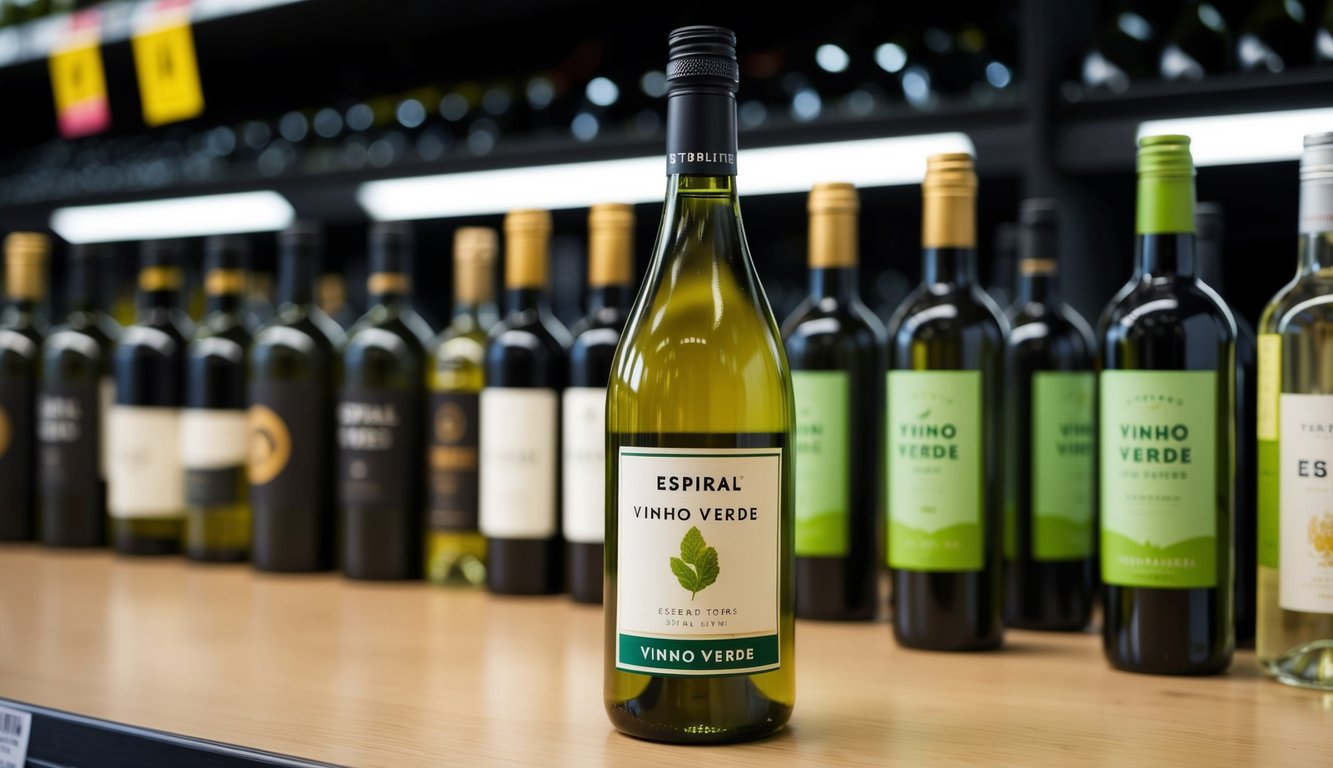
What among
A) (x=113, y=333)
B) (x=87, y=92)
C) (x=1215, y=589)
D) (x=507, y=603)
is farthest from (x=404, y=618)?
(x=87, y=92)

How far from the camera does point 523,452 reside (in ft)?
4.38

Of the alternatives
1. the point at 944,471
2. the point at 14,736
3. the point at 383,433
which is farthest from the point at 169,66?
the point at 944,471

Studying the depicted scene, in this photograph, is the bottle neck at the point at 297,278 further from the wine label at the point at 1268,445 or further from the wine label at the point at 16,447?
the wine label at the point at 1268,445

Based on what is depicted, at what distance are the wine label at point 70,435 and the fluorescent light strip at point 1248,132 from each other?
54.4 inches

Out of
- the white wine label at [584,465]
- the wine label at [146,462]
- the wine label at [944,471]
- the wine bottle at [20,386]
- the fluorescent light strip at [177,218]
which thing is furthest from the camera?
the fluorescent light strip at [177,218]

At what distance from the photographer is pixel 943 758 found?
707 millimetres

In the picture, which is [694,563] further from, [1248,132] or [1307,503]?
[1248,132]

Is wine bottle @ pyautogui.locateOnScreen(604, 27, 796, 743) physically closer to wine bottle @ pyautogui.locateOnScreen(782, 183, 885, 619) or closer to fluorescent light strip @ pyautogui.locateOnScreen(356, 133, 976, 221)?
wine bottle @ pyautogui.locateOnScreen(782, 183, 885, 619)

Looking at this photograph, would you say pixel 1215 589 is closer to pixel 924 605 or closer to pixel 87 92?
pixel 924 605

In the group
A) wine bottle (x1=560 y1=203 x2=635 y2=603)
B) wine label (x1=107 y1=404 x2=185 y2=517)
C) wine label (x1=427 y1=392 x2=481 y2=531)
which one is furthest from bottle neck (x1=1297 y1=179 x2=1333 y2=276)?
wine label (x1=107 y1=404 x2=185 y2=517)

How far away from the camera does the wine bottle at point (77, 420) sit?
1.70 meters

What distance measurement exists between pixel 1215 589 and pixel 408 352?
91 centimetres

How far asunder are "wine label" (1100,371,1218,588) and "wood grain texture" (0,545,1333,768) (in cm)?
8

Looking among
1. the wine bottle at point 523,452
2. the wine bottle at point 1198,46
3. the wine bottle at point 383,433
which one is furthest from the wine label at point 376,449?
the wine bottle at point 1198,46
